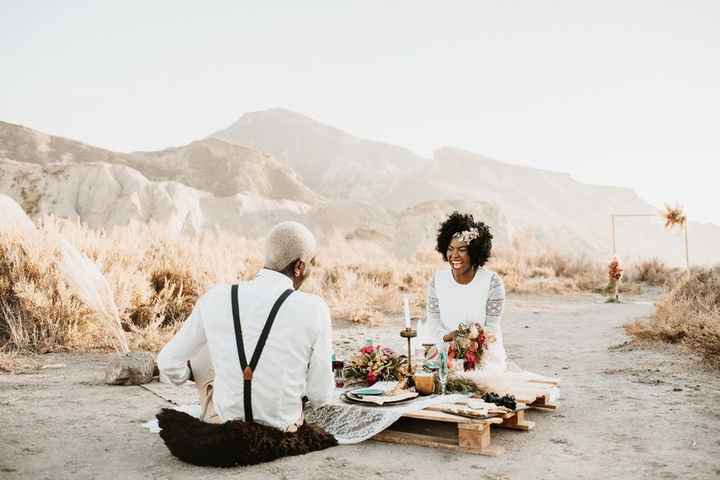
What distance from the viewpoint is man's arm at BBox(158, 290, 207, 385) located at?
12.6 ft

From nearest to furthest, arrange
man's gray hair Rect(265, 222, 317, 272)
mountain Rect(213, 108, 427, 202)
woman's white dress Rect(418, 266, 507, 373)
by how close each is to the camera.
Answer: man's gray hair Rect(265, 222, 317, 272) → woman's white dress Rect(418, 266, 507, 373) → mountain Rect(213, 108, 427, 202)

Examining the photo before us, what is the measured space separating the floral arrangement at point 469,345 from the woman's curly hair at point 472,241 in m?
0.72

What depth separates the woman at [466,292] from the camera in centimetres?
591

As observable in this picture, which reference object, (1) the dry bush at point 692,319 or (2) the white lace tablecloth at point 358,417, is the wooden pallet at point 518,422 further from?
(1) the dry bush at point 692,319

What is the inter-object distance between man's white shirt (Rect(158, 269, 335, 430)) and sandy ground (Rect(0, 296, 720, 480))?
0.43 metres

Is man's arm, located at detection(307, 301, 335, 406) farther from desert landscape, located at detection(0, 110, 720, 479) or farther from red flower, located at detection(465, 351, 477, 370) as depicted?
red flower, located at detection(465, 351, 477, 370)

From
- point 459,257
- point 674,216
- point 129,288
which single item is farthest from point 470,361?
point 674,216

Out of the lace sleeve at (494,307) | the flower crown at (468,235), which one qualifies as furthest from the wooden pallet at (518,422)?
the flower crown at (468,235)

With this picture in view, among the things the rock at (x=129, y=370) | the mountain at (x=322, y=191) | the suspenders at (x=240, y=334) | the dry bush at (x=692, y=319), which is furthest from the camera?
the mountain at (x=322, y=191)

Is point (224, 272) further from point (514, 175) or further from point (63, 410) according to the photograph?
point (514, 175)

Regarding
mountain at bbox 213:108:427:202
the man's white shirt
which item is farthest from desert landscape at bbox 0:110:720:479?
mountain at bbox 213:108:427:202

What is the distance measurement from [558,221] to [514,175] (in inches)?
529

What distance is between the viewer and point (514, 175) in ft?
302

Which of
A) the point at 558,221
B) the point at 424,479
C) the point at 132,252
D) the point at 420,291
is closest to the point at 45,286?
the point at 132,252
